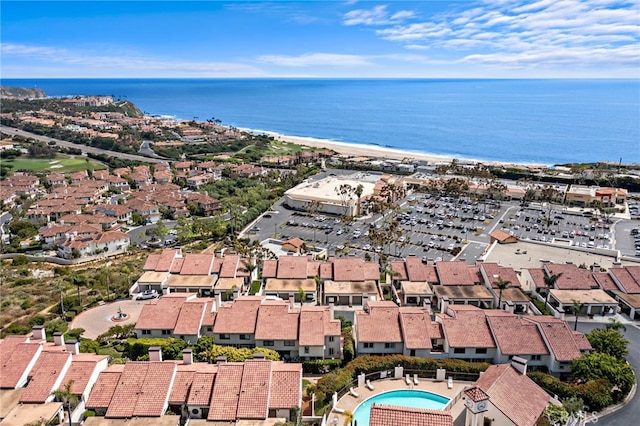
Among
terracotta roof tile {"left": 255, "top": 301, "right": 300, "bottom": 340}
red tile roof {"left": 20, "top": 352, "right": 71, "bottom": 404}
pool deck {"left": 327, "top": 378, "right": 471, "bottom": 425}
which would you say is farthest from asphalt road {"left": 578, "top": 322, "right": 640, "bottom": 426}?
red tile roof {"left": 20, "top": 352, "right": 71, "bottom": 404}

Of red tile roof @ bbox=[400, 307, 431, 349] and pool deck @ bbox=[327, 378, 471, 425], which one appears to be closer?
pool deck @ bbox=[327, 378, 471, 425]

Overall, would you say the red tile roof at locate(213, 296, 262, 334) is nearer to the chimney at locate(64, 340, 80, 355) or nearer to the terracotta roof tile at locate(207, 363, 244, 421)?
the terracotta roof tile at locate(207, 363, 244, 421)

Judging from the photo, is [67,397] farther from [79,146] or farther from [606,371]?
[79,146]

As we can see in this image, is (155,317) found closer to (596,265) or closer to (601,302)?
(601,302)

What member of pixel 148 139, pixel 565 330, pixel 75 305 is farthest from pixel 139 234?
pixel 148 139

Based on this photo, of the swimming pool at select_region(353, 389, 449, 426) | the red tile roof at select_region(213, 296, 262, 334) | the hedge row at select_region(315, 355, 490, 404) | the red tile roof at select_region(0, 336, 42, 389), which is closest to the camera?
the red tile roof at select_region(0, 336, 42, 389)
